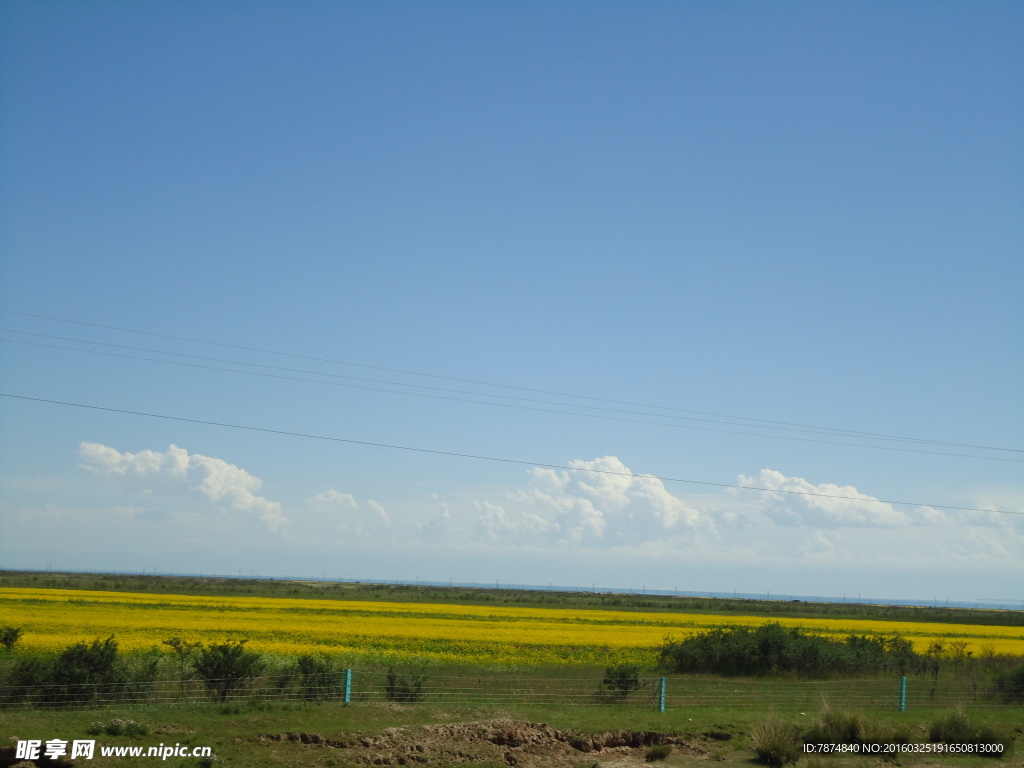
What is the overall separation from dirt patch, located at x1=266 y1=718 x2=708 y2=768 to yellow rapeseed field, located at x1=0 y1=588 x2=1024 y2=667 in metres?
12.9

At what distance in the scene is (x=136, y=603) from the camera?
5516cm

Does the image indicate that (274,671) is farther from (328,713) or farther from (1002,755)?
(1002,755)

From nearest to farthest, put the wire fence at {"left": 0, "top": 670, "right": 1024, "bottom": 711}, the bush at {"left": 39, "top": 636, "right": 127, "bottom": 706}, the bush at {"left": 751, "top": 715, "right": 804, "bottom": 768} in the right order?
the bush at {"left": 751, "top": 715, "right": 804, "bottom": 768}
the bush at {"left": 39, "top": 636, "right": 127, "bottom": 706}
the wire fence at {"left": 0, "top": 670, "right": 1024, "bottom": 711}

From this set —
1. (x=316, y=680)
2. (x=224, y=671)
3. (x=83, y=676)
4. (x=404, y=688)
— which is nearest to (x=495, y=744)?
(x=404, y=688)

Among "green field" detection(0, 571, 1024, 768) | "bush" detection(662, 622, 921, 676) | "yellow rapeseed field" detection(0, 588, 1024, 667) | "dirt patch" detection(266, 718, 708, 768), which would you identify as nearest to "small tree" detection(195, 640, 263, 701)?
"green field" detection(0, 571, 1024, 768)

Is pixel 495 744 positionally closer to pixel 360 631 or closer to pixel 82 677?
pixel 82 677

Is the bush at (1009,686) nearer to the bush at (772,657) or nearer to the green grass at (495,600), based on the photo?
the bush at (772,657)

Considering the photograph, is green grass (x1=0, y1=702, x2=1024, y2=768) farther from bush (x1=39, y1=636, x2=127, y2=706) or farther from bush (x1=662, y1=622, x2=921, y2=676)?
bush (x1=662, y1=622, x2=921, y2=676)

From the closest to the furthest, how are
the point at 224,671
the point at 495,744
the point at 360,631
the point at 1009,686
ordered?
the point at 495,744 < the point at 224,671 < the point at 1009,686 < the point at 360,631

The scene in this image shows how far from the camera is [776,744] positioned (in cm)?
1673

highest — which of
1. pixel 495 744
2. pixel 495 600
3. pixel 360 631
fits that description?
pixel 495 744

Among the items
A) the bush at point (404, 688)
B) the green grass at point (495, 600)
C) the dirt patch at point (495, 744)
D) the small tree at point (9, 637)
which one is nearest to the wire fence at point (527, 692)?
the bush at point (404, 688)

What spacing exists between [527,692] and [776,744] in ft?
25.8

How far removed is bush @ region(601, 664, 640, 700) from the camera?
880 inches
